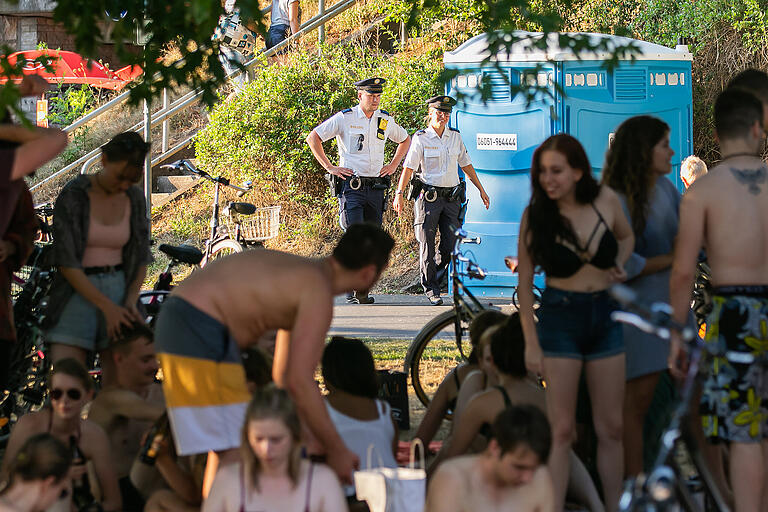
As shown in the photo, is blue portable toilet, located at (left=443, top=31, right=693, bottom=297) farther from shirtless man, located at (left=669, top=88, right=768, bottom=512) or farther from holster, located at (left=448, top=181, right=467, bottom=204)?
shirtless man, located at (left=669, top=88, right=768, bottom=512)

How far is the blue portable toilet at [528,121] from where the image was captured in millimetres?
12062

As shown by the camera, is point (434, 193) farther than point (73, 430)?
Yes

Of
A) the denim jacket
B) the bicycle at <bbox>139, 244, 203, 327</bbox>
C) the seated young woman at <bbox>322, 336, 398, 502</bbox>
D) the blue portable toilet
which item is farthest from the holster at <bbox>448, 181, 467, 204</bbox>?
the seated young woman at <bbox>322, 336, 398, 502</bbox>

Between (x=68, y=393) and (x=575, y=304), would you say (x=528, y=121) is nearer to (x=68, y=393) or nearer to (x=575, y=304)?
(x=575, y=304)

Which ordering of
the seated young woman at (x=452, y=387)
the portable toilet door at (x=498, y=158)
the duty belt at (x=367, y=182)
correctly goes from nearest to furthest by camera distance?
the seated young woman at (x=452, y=387) → the duty belt at (x=367, y=182) → the portable toilet door at (x=498, y=158)

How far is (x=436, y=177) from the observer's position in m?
11.1

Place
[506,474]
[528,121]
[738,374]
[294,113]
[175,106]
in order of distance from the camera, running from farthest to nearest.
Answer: [175,106]
[294,113]
[528,121]
[738,374]
[506,474]

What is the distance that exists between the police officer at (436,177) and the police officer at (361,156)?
24cm

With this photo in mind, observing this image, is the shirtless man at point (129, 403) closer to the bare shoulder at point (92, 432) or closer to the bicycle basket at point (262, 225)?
the bare shoulder at point (92, 432)

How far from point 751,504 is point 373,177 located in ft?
23.1

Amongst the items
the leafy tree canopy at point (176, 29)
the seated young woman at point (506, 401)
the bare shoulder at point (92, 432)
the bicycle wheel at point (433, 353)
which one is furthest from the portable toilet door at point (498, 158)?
the bare shoulder at point (92, 432)

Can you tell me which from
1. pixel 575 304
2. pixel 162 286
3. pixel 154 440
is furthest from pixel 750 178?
pixel 162 286

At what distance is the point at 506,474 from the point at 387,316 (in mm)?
7007

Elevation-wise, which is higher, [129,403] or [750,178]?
[750,178]
